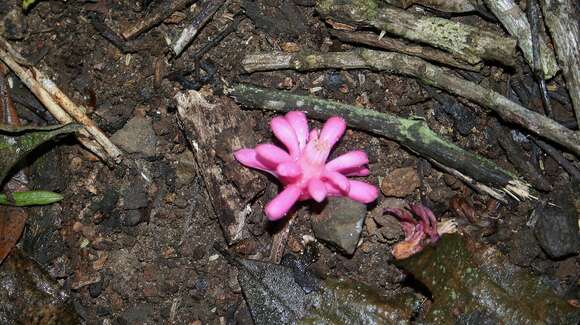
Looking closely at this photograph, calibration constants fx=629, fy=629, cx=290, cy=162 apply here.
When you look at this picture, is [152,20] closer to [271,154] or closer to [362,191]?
[271,154]

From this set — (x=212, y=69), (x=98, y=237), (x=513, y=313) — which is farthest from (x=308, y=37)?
(x=513, y=313)

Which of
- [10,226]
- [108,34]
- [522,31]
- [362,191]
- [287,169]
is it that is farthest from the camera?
[108,34]

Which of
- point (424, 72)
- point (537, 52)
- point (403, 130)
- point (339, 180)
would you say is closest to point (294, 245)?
point (339, 180)

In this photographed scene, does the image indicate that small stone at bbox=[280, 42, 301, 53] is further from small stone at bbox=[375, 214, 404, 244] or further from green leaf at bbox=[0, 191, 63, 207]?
green leaf at bbox=[0, 191, 63, 207]

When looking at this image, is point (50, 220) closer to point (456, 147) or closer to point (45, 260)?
point (45, 260)

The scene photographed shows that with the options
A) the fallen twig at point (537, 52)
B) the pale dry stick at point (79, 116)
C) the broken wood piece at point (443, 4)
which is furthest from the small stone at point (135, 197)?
the fallen twig at point (537, 52)

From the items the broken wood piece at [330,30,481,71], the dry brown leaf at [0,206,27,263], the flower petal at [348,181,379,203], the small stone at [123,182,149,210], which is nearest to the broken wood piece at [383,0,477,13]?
the broken wood piece at [330,30,481,71]
